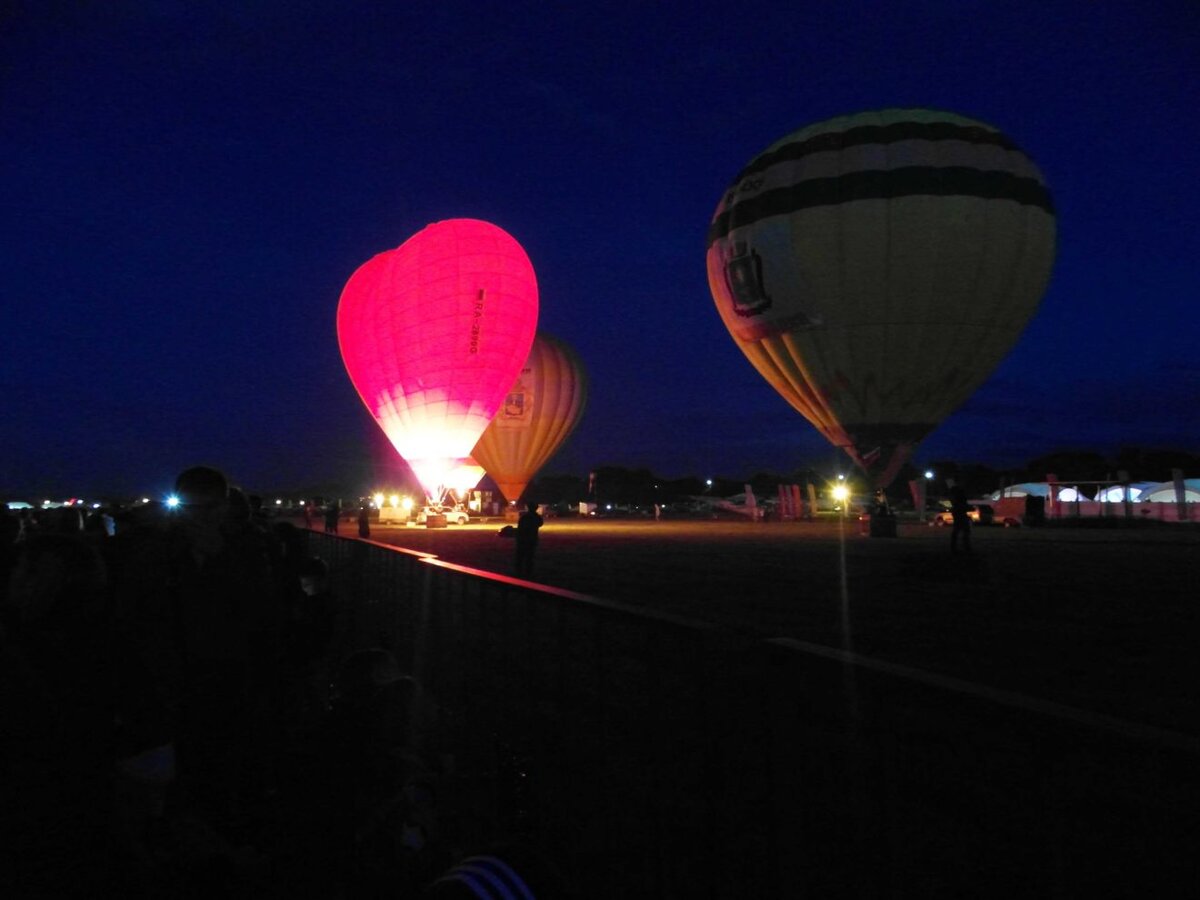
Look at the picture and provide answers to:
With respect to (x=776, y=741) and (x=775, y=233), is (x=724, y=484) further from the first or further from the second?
(x=776, y=741)

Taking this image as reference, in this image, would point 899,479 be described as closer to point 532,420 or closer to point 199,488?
point 532,420

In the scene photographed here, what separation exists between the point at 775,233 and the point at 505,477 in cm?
3290

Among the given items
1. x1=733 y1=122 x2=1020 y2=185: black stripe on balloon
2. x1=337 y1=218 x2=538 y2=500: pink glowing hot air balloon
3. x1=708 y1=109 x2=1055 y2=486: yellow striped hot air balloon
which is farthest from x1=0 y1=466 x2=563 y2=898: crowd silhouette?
x1=337 y1=218 x2=538 y2=500: pink glowing hot air balloon

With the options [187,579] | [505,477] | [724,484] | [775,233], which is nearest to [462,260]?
[775,233]

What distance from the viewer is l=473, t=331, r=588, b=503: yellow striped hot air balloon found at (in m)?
56.5

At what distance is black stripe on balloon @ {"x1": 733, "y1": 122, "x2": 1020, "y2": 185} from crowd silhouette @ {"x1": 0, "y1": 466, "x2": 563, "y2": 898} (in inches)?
1104

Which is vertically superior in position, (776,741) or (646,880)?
(776,741)

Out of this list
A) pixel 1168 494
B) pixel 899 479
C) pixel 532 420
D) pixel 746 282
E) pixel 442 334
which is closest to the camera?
pixel 746 282

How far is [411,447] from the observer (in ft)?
129

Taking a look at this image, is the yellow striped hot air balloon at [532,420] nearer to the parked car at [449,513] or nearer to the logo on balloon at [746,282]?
the parked car at [449,513]

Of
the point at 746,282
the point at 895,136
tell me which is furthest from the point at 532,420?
the point at 895,136

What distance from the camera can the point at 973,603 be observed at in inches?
497

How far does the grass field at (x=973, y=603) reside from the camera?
738 cm

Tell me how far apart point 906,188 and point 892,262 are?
2216 millimetres
